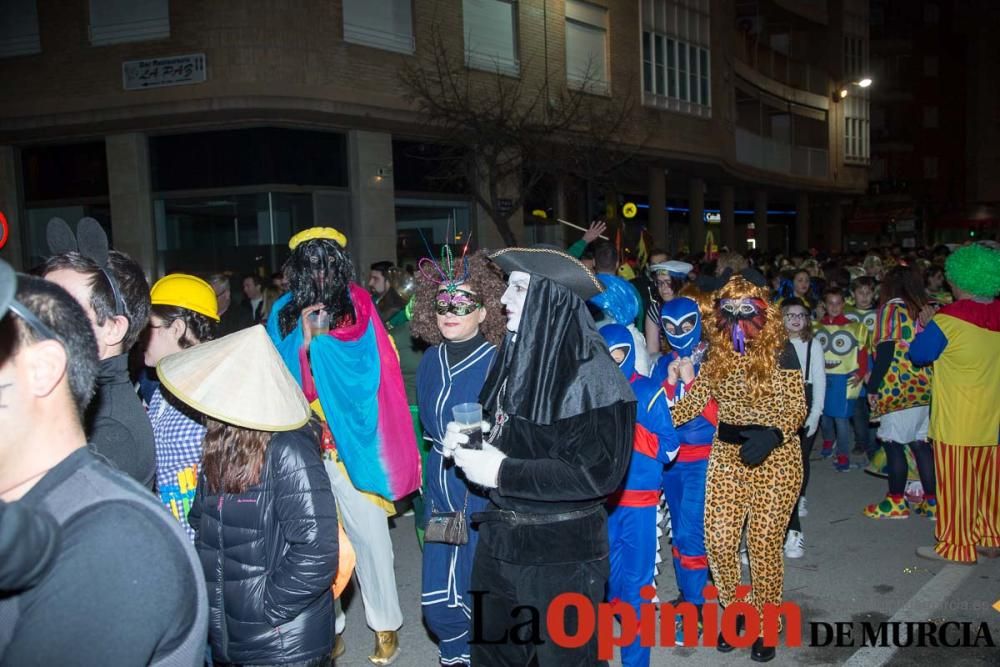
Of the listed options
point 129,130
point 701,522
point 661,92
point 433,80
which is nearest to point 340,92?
point 433,80

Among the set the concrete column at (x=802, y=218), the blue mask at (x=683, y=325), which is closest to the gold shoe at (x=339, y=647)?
the blue mask at (x=683, y=325)

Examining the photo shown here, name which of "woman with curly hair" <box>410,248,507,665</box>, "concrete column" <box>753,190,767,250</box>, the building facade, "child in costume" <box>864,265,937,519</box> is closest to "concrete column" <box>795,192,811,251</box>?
"concrete column" <box>753,190,767,250</box>

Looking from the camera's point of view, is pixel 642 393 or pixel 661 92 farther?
pixel 661 92

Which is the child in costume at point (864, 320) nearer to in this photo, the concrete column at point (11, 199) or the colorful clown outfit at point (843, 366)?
the colorful clown outfit at point (843, 366)

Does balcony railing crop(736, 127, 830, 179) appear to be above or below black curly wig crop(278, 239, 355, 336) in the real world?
above

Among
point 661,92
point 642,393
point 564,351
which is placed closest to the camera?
point 564,351

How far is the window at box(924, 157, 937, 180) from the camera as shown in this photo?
6538 cm

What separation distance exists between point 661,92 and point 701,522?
22553 millimetres

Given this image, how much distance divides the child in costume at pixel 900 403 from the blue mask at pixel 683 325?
3.11m

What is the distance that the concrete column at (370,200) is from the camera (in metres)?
Answer: 18.1

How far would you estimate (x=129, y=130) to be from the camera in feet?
57.5

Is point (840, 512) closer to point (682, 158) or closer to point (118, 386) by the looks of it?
point (118, 386)

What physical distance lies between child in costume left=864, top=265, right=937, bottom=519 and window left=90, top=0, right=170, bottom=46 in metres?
14.9

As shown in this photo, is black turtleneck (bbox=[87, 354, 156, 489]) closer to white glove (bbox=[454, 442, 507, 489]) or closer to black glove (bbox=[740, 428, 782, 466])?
white glove (bbox=[454, 442, 507, 489])
